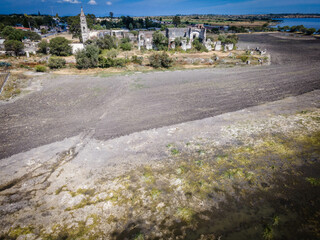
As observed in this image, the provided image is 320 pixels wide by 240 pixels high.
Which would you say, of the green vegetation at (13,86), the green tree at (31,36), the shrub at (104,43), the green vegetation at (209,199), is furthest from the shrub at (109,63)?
the green tree at (31,36)

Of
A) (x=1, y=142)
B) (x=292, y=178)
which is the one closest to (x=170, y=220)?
(x=292, y=178)

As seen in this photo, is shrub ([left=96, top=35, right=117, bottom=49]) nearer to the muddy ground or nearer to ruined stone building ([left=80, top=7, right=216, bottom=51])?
ruined stone building ([left=80, top=7, right=216, bottom=51])

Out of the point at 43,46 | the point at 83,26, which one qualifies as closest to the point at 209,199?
the point at 43,46

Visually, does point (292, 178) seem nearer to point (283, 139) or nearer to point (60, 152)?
point (283, 139)

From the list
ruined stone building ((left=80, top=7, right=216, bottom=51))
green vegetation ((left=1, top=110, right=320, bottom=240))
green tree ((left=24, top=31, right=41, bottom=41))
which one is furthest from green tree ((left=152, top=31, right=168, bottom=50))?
green vegetation ((left=1, top=110, right=320, bottom=240))

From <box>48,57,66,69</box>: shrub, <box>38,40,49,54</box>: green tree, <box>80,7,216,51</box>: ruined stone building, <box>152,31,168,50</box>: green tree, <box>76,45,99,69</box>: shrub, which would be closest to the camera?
<box>76,45,99,69</box>: shrub

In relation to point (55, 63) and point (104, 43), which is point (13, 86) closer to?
point (55, 63)
